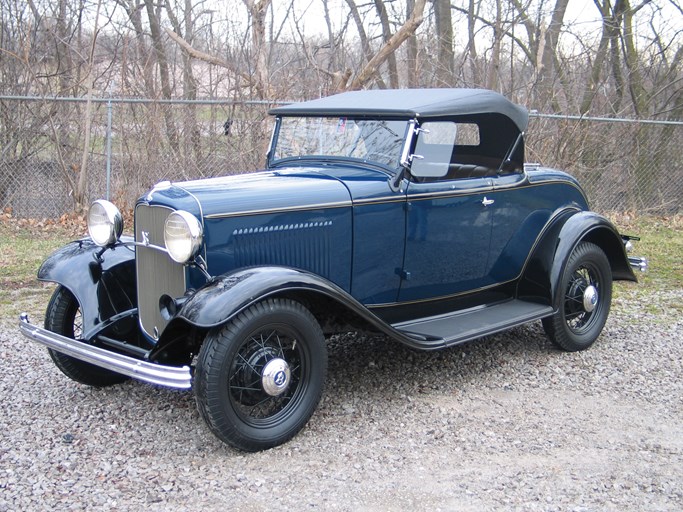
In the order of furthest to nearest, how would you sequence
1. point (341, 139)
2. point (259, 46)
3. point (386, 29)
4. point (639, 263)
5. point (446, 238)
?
1. point (386, 29)
2. point (259, 46)
3. point (639, 263)
4. point (341, 139)
5. point (446, 238)

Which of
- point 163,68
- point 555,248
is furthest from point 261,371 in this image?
point 163,68

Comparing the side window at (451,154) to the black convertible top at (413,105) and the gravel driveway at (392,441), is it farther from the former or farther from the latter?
the gravel driveway at (392,441)

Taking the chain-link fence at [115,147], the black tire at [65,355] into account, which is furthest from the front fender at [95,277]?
the chain-link fence at [115,147]

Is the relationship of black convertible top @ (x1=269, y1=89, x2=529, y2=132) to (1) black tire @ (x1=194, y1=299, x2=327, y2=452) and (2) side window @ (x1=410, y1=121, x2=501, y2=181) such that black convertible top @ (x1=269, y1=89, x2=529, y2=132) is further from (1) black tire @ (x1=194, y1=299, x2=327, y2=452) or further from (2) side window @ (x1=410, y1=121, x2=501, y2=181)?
(1) black tire @ (x1=194, y1=299, x2=327, y2=452)

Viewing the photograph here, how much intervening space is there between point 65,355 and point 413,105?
257cm

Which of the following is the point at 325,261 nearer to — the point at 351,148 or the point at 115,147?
the point at 351,148

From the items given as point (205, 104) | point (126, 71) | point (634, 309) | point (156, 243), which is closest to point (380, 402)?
point (156, 243)

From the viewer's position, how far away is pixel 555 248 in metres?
5.04

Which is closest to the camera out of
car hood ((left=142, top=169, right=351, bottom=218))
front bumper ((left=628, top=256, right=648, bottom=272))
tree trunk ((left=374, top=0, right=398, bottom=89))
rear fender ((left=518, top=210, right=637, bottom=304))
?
car hood ((left=142, top=169, right=351, bottom=218))

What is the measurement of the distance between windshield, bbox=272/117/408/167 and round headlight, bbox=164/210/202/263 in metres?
1.39

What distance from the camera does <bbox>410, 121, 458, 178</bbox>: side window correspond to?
4.43 metres

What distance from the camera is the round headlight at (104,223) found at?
420 cm

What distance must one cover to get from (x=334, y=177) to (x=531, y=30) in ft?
33.5

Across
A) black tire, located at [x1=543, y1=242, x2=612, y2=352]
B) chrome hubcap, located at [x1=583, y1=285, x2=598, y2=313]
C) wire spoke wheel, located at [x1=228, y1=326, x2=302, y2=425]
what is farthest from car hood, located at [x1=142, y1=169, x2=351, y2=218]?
chrome hubcap, located at [x1=583, y1=285, x2=598, y2=313]
